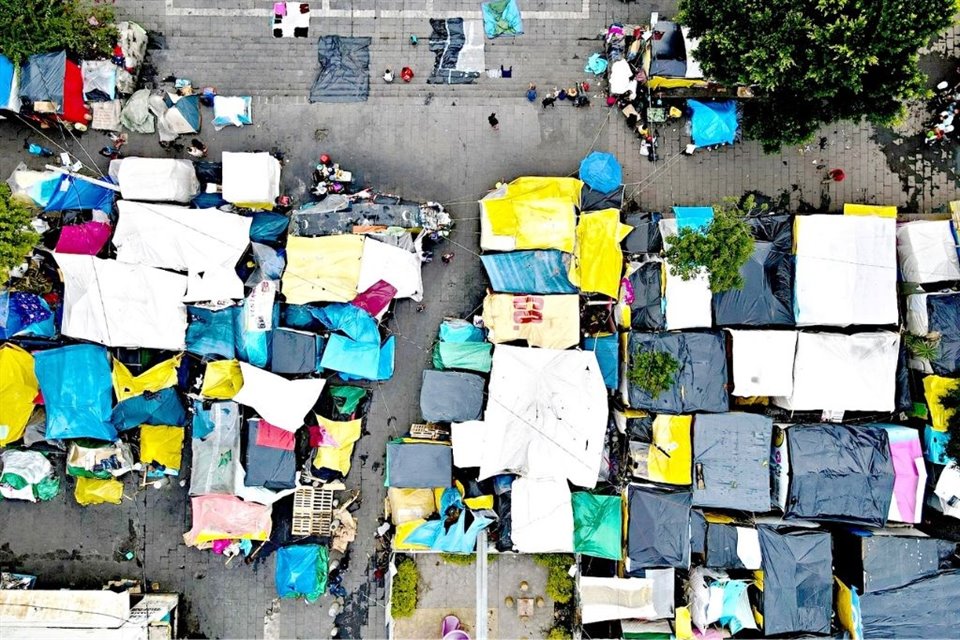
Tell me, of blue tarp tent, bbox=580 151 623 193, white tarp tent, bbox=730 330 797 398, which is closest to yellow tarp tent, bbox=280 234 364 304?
blue tarp tent, bbox=580 151 623 193

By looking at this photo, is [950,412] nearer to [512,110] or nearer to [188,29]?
[512,110]

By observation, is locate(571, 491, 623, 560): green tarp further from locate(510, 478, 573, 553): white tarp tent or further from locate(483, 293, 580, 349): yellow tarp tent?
locate(483, 293, 580, 349): yellow tarp tent

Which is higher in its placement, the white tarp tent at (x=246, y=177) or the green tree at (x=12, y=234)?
the white tarp tent at (x=246, y=177)

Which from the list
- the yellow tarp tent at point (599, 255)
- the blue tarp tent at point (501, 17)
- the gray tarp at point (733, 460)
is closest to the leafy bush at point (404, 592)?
the gray tarp at point (733, 460)

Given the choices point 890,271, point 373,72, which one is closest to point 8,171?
point 373,72

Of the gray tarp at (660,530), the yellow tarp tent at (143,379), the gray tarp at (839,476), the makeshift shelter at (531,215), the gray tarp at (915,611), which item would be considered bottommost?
the gray tarp at (915,611)

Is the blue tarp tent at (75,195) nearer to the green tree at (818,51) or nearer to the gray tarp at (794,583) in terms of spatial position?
the green tree at (818,51)
